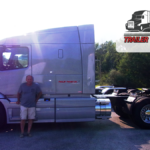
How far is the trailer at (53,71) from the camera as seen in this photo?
5.95 metres

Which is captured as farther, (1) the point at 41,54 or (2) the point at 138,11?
(2) the point at 138,11

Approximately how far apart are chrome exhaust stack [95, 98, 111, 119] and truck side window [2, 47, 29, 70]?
2.73 m

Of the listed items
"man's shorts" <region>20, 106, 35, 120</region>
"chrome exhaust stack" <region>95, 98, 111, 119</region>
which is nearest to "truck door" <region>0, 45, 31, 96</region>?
"man's shorts" <region>20, 106, 35, 120</region>

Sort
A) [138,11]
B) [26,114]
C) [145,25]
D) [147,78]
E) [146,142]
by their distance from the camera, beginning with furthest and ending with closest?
[147,78] < [145,25] < [138,11] < [26,114] < [146,142]

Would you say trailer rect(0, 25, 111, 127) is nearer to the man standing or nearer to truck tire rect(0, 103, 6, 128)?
truck tire rect(0, 103, 6, 128)

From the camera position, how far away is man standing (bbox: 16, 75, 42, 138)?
18.4 feet

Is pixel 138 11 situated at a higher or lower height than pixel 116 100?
higher

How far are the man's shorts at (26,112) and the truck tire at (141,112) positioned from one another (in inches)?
137

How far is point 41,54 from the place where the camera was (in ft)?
19.7

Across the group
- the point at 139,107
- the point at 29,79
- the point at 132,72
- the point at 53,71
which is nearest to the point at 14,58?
the point at 29,79

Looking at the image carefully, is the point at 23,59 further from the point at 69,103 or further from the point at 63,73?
the point at 69,103

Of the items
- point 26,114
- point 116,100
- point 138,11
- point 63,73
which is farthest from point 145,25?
point 26,114

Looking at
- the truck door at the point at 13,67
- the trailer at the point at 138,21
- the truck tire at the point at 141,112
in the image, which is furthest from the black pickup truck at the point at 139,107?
the trailer at the point at 138,21

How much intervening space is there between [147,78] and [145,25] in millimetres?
14063
